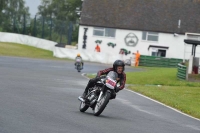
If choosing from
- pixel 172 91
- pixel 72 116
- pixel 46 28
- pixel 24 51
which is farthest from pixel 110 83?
pixel 46 28

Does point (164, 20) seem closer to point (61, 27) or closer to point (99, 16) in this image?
point (99, 16)

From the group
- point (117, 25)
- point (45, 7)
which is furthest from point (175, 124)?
point (45, 7)

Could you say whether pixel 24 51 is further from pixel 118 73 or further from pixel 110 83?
pixel 110 83

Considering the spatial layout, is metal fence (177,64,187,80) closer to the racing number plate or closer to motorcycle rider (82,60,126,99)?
motorcycle rider (82,60,126,99)

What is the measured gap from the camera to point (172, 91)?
30.1 m

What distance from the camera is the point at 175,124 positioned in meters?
16.4

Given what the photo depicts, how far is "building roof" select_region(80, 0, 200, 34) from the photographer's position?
76.8 metres

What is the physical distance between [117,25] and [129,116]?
60.3 m

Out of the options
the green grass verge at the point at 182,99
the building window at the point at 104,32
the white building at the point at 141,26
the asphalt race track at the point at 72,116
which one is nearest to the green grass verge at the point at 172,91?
the green grass verge at the point at 182,99

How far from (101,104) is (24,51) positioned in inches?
2072

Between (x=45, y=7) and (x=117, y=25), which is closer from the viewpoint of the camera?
(x=117, y=25)

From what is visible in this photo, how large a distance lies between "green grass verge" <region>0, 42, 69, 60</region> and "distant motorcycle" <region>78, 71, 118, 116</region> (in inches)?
1803

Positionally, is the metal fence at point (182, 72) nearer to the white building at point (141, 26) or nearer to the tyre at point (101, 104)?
the tyre at point (101, 104)

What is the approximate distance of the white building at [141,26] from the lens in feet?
250
